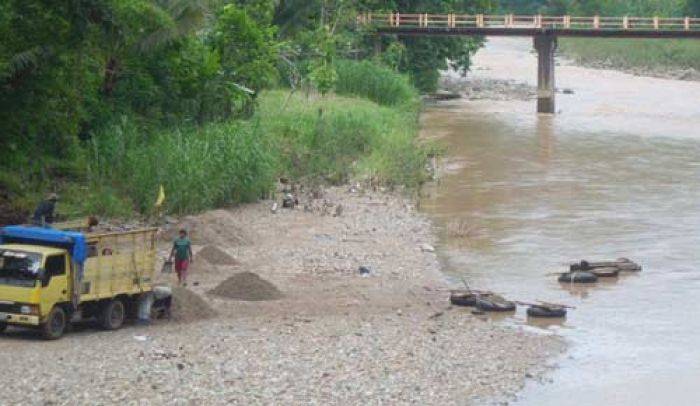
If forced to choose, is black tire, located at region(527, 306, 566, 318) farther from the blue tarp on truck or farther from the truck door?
the truck door

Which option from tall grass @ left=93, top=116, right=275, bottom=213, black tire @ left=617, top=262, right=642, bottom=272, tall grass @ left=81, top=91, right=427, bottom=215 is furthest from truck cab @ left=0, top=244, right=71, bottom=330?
black tire @ left=617, top=262, right=642, bottom=272

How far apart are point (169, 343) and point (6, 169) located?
10.3 m

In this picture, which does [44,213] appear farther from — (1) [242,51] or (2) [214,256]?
(1) [242,51]

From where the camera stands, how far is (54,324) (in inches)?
792

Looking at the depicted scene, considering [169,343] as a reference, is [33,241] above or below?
above

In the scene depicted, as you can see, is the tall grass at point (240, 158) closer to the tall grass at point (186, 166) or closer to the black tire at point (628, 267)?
the tall grass at point (186, 166)

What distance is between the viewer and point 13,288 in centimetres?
1959

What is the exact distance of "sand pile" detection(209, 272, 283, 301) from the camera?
24.2 meters

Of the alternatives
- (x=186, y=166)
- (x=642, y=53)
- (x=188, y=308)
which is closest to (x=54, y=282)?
(x=188, y=308)

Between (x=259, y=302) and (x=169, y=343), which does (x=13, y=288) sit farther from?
(x=259, y=302)

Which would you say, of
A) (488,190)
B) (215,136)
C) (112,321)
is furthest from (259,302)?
(488,190)

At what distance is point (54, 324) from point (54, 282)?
2.56 feet

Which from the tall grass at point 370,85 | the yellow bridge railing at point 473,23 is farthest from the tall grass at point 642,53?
the tall grass at point 370,85

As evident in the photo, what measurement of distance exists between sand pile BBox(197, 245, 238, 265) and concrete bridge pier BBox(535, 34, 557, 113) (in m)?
43.7
